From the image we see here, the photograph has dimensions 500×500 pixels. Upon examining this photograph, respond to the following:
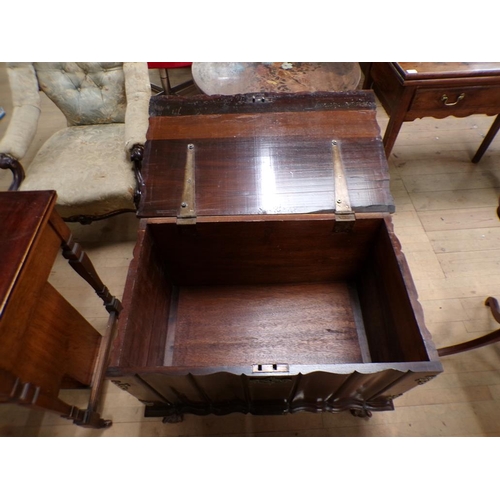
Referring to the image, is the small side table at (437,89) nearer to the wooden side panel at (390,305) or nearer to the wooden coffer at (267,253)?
the wooden coffer at (267,253)

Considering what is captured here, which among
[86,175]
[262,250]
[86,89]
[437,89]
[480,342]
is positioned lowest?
[480,342]

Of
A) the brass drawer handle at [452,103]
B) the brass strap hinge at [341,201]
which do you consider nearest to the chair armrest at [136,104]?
the brass strap hinge at [341,201]

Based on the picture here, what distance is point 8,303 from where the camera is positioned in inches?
33.3

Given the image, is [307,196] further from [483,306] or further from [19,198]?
[483,306]

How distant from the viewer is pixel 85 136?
181 cm

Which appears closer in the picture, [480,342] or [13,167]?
[480,342]

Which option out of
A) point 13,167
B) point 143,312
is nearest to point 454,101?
point 143,312

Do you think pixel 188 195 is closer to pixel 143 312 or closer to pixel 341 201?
pixel 143 312

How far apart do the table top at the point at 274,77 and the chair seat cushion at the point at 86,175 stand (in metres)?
0.62

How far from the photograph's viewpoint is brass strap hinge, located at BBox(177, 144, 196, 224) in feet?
3.70

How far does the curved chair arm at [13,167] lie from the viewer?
1.53 m

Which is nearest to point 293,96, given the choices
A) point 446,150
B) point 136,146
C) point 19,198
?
point 136,146

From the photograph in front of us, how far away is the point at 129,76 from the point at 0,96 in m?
2.18

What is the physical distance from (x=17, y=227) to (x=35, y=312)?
0.96 ft
